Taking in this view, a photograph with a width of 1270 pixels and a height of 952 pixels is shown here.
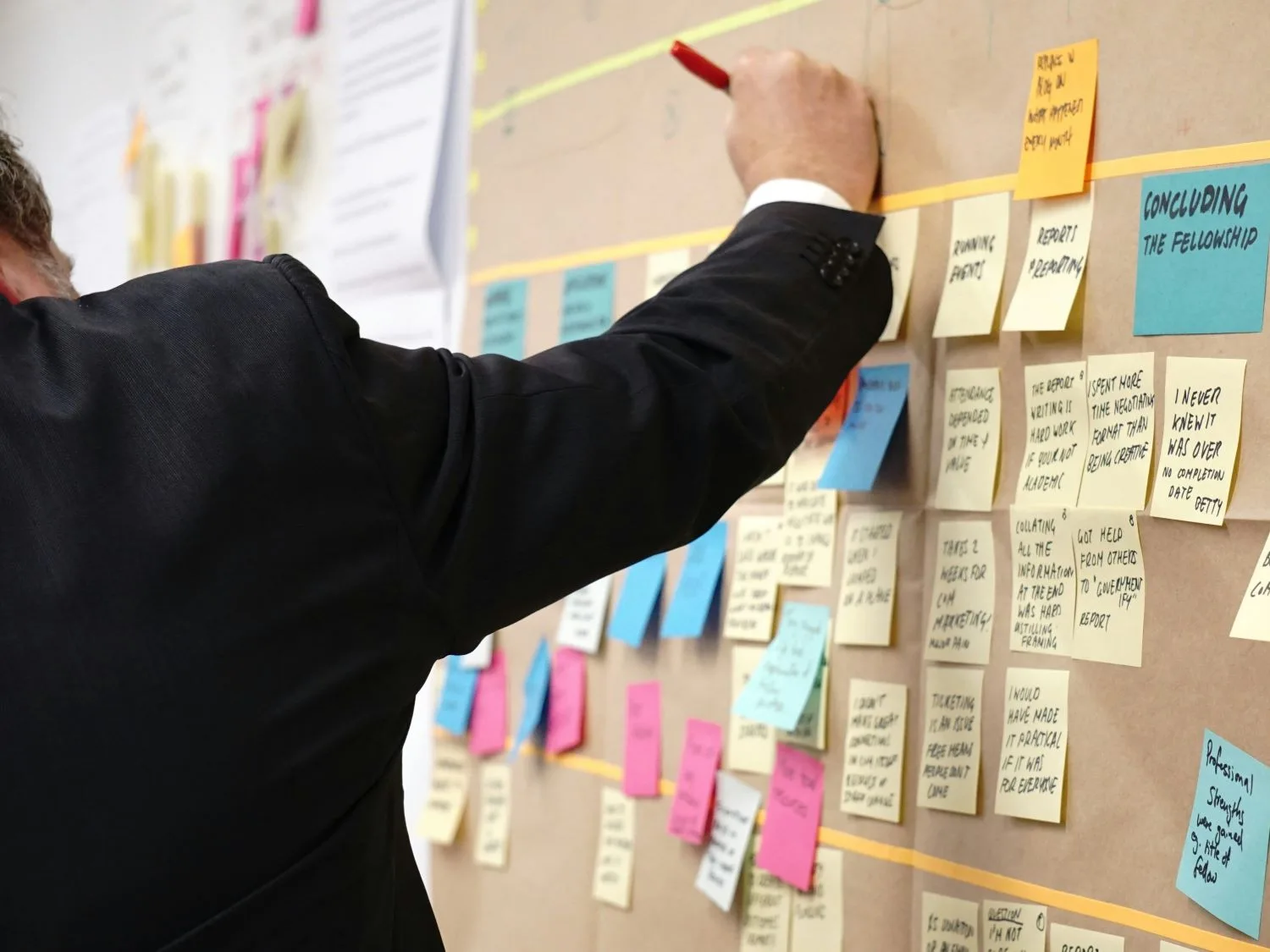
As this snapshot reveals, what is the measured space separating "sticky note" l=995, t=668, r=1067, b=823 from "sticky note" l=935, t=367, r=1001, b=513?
0.40 ft

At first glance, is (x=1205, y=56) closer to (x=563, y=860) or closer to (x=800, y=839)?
(x=800, y=839)

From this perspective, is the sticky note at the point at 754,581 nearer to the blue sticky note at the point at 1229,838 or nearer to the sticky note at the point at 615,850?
the sticky note at the point at 615,850

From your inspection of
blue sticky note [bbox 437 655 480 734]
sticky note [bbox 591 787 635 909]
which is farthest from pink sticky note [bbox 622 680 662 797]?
blue sticky note [bbox 437 655 480 734]

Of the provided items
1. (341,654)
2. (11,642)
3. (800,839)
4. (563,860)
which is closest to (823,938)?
(800,839)

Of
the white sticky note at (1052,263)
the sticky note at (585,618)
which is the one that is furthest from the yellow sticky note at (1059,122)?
the sticky note at (585,618)

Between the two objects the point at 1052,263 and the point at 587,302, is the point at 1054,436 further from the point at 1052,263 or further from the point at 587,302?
the point at 587,302

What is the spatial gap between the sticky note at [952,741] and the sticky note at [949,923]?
64 millimetres

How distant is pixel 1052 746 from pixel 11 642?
611mm

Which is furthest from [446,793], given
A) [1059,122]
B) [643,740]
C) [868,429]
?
[1059,122]

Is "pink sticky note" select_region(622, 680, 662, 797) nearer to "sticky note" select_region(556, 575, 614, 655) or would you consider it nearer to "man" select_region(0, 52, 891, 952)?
"sticky note" select_region(556, 575, 614, 655)

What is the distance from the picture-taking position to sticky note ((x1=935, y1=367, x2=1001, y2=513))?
84cm

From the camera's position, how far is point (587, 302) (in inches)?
46.0

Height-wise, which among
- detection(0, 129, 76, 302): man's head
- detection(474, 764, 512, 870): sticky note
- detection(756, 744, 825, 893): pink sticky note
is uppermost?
detection(0, 129, 76, 302): man's head

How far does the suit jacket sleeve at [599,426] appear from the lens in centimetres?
65
